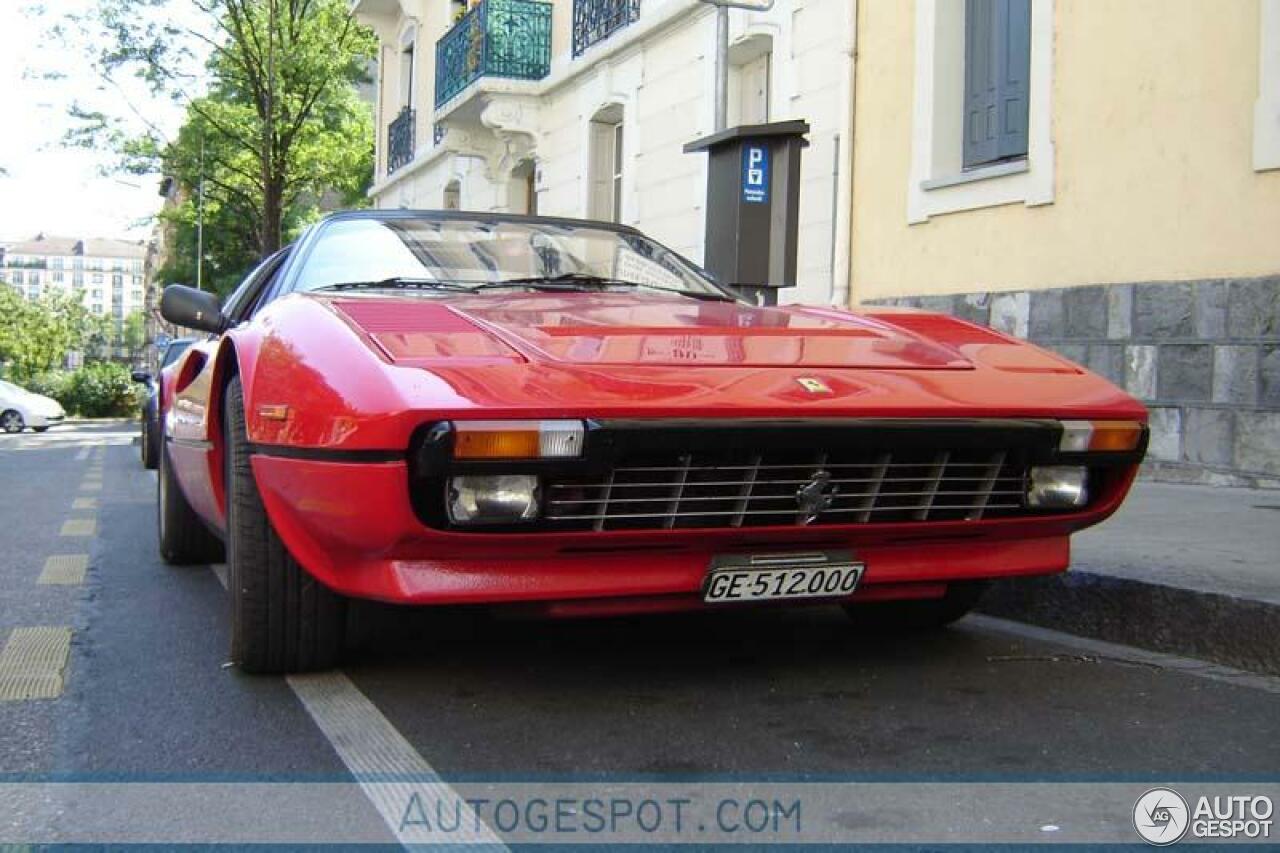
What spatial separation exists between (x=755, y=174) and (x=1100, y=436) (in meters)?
4.43

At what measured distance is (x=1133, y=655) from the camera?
12.9ft

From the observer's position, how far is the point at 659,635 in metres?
3.97

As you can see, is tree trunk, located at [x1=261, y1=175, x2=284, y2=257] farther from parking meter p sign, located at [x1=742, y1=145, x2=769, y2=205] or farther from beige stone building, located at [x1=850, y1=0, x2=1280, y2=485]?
parking meter p sign, located at [x1=742, y1=145, x2=769, y2=205]

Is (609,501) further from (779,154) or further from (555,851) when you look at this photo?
(779,154)

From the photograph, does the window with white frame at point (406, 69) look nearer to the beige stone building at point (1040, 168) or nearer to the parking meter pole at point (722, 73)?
the beige stone building at point (1040, 168)

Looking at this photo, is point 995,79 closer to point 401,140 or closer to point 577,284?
point 577,284

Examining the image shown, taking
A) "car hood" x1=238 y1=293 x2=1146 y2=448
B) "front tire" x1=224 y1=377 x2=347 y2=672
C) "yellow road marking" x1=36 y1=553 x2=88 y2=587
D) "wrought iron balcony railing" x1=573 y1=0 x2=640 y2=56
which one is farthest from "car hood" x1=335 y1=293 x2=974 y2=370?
"wrought iron balcony railing" x1=573 y1=0 x2=640 y2=56

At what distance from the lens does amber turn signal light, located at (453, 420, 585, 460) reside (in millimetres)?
2715

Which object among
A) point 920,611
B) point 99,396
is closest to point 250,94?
point 99,396

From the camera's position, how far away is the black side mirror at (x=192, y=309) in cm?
412

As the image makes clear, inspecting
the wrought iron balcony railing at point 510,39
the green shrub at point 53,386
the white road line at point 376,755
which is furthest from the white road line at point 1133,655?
the green shrub at point 53,386

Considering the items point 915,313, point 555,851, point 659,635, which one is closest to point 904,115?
point 915,313

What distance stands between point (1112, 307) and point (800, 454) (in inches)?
222

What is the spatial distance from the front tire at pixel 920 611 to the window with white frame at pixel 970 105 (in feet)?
17.5
